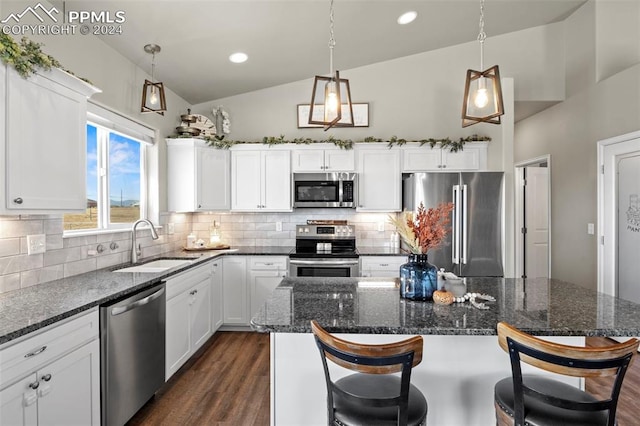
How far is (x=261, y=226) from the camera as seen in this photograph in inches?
175

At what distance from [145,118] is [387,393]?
3.35 metres

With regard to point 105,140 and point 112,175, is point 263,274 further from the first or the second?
point 105,140

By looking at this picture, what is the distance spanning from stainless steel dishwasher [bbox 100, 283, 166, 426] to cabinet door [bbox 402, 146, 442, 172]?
293 cm

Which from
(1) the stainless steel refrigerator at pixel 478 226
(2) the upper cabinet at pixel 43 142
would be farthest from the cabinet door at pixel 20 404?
(1) the stainless steel refrigerator at pixel 478 226

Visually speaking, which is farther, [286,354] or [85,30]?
[85,30]

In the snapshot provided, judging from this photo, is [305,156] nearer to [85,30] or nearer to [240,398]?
[85,30]

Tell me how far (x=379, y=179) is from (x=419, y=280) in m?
2.38

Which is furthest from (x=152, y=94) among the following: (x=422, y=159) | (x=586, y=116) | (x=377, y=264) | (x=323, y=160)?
(x=586, y=116)

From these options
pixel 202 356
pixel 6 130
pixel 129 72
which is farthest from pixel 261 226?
pixel 6 130

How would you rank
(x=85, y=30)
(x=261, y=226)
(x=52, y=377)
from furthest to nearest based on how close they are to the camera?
(x=261, y=226) → (x=85, y=30) → (x=52, y=377)

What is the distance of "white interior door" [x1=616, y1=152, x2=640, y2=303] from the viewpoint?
11.0 ft

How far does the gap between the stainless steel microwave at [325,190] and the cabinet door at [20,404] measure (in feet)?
9.71

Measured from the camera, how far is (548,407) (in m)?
1.25

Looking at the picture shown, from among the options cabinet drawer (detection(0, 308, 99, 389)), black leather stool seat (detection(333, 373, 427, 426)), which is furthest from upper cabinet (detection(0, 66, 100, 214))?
black leather stool seat (detection(333, 373, 427, 426))
